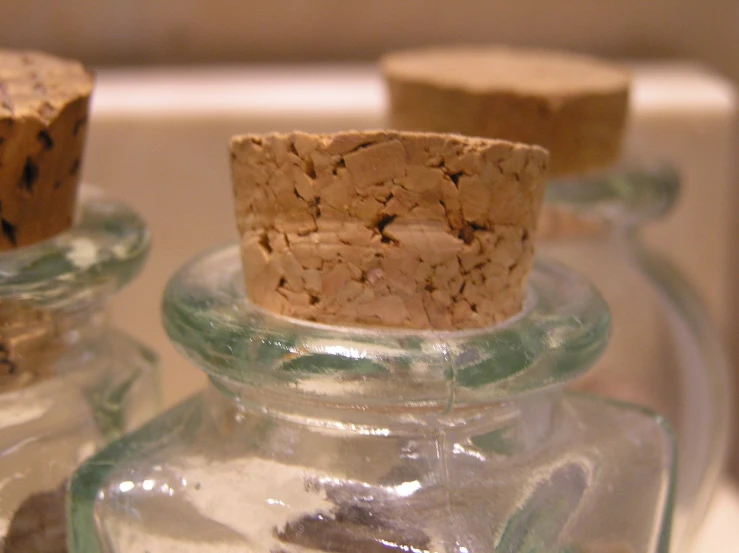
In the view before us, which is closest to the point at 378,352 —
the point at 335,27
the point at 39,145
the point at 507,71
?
the point at 39,145

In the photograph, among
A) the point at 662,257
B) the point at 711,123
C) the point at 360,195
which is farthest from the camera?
the point at 711,123

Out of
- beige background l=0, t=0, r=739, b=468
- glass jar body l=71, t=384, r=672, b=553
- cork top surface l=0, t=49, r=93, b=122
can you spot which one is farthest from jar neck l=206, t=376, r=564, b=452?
beige background l=0, t=0, r=739, b=468

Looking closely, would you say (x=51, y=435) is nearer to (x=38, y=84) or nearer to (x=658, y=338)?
(x=38, y=84)

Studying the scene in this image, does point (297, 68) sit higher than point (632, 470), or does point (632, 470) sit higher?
point (297, 68)

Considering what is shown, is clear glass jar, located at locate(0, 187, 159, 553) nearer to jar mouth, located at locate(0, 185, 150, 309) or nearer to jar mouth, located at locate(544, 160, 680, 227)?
jar mouth, located at locate(0, 185, 150, 309)

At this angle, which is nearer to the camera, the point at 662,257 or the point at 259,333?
the point at 259,333

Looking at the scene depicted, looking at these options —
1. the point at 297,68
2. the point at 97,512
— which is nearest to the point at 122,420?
the point at 97,512

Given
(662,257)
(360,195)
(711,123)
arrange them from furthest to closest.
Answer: (711,123) < (662,257) < (360,195)

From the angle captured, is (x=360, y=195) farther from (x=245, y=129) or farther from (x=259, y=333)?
(x=245, y=129)
